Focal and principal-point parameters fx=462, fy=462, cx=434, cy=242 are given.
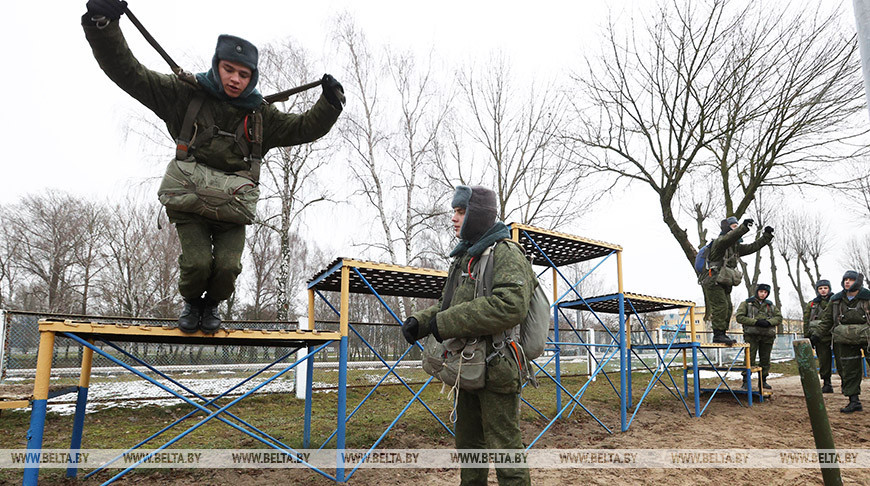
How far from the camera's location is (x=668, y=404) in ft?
28.5

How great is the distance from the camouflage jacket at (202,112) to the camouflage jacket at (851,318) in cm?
886

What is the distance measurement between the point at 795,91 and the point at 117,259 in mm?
29207

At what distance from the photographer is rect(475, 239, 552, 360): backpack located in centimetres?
270

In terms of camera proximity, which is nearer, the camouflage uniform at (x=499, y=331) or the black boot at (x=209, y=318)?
the camouflage uniform at (x=499, y=331)

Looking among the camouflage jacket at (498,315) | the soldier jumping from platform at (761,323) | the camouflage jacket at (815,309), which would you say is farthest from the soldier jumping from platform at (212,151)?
the soldier jumping from platform at (761,323)

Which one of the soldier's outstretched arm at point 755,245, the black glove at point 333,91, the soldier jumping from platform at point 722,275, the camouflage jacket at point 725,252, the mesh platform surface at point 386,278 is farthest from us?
the soldier jumping from platform at point 722,275

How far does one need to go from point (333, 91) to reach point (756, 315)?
430 inches

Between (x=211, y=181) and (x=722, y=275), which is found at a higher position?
(x=211, y=181)

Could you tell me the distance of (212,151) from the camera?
312cm

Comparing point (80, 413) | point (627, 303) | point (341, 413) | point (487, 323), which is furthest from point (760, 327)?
point (80, 413)

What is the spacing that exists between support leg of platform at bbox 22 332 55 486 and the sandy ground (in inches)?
56.4

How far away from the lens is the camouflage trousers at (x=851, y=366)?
744cm

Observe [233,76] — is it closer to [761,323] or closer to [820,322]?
[820,322]

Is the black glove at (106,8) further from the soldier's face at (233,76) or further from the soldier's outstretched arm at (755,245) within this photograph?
the soldier's outstretched arm at (755,245)
